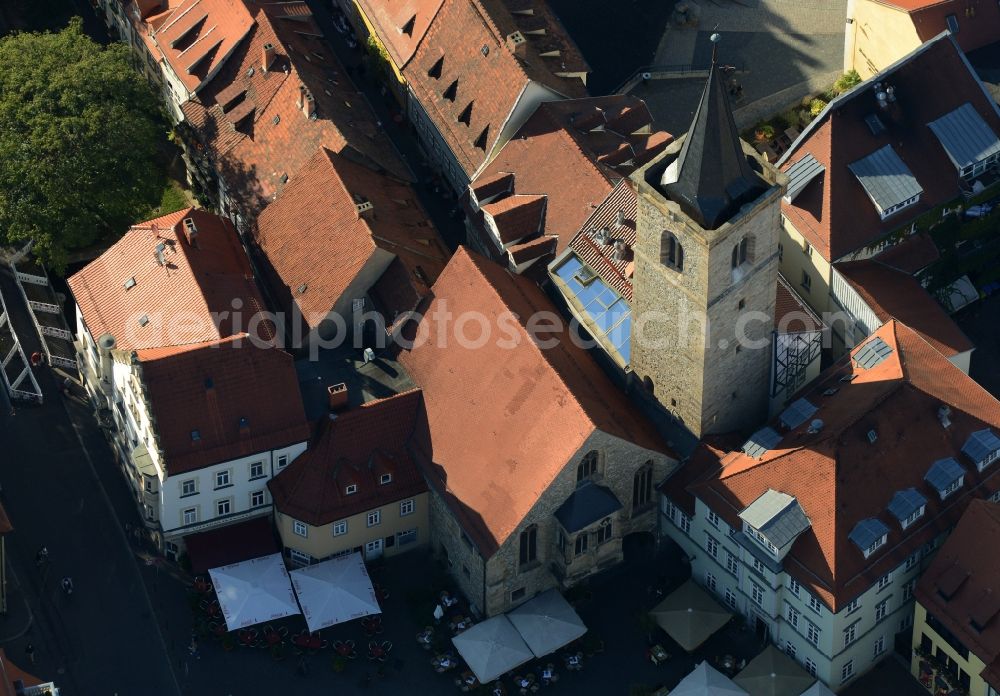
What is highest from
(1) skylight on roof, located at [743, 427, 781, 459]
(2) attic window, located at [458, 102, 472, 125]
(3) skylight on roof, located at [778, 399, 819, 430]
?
(2) attic window, located at [458, 102, 472, 125]

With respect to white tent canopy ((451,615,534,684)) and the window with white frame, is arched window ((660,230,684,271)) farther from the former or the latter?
the window with white frame

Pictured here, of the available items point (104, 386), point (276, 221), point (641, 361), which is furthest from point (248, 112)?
point (641, 361)

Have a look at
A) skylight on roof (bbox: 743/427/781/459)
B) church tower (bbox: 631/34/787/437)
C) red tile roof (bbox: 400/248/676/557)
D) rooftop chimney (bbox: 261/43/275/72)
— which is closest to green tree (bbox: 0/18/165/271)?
rooftop chimney (bbox: 261/43/275/72)

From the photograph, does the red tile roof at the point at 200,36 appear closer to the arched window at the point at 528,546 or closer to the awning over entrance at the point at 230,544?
the awning over entrance at the point at 230,544

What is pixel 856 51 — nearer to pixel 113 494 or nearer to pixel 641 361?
pixel 641 361

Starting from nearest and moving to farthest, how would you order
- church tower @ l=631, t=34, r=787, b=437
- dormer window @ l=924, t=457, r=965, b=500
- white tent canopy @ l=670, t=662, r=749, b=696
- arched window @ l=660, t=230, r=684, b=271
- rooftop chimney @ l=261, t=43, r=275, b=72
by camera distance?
church tower @ l=631, t=34, r=787, b=437, arched window @ l=660, t=230, r=684, b=271, dormer window @ l=924, t=457, r=965, b=500, white tent canopy @ l=670, t=662, r=749, b=696, rooftop chimney @ l=261, t=43, r=275, b=72

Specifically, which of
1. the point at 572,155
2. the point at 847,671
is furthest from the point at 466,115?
the point at 847,671

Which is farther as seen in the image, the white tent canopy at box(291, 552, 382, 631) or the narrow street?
the white tent canopy at box(291, 552, 382, 631)
